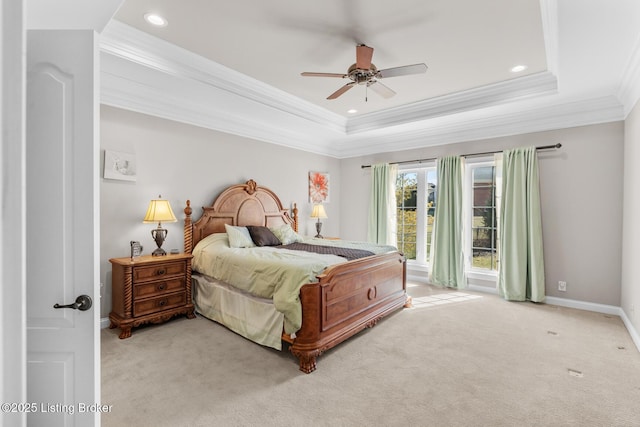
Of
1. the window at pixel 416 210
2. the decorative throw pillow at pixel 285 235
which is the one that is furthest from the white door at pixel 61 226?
the window at pixel 416 210

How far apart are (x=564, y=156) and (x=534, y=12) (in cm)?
240

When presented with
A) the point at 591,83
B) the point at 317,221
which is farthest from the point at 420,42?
the point at 317,221

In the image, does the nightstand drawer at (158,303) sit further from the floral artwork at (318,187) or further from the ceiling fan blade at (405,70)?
the ceiling fan blade at (405,70)

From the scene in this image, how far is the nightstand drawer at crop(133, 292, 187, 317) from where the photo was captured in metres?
3.09

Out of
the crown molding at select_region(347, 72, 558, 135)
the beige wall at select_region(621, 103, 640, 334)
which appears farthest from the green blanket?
the beige wall at select_region(621, 103, 640, 334)

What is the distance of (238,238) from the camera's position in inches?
151

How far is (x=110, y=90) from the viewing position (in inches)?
127

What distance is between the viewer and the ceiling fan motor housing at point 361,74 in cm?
272

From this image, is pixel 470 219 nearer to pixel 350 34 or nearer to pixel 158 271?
pixel 350 34

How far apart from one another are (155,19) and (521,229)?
4.78 metres

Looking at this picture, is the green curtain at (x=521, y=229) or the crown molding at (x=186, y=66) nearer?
the crown molding at (x=186, y=66)

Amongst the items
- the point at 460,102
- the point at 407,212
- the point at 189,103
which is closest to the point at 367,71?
the point at 460,102

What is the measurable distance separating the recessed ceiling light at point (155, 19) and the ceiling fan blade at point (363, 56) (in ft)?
5.27

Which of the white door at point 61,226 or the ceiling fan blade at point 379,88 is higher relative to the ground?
the ceiling fan blade at point 379,88
